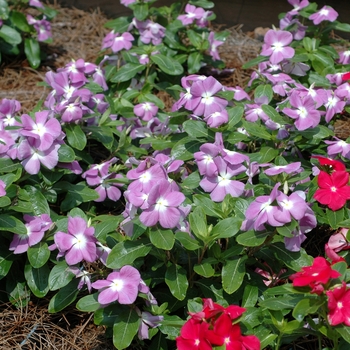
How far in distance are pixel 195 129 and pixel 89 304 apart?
84 cm

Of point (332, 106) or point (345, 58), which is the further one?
point (345, 58)

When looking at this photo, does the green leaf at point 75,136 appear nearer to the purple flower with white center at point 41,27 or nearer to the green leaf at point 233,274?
the green leaf at point 233,274

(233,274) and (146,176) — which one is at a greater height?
(146,176)

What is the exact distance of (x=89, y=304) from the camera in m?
2.02

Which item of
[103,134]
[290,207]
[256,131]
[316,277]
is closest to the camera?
[316,277]

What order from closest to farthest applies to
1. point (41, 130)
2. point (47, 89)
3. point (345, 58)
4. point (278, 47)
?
1. point (41, 130)
2. point (278, 47)
3. point (345, 58)
4. point (47, 89)

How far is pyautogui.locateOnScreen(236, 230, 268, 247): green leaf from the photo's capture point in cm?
193

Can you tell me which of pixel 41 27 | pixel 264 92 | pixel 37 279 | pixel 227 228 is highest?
pixel 227 228

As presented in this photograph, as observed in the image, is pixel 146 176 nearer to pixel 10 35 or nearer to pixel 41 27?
pixel 10 35

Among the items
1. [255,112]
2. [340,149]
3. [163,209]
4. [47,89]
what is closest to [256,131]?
[255,112]

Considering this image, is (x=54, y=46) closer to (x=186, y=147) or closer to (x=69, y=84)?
(x=69, y=84)

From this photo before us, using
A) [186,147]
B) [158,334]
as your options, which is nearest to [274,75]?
[186,147]

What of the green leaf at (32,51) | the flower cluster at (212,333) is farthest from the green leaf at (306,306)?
the green leaf at (32,51)

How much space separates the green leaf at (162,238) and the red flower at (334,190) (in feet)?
1.66
